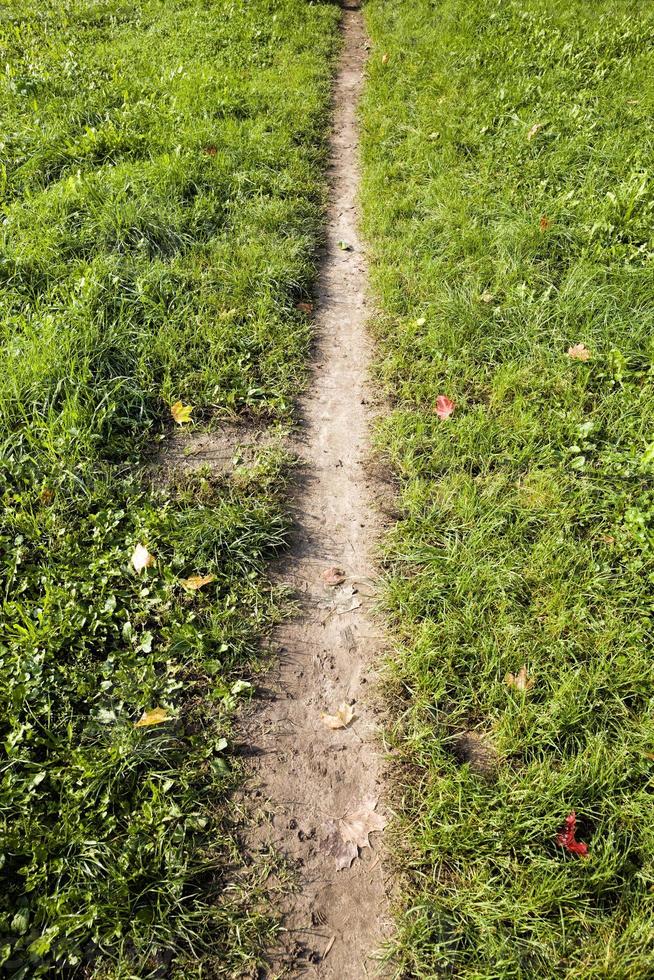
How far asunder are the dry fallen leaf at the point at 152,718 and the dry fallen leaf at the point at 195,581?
0.53m

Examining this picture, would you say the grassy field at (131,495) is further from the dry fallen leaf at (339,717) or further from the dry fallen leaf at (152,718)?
the dry fallen leaf at (339,717)

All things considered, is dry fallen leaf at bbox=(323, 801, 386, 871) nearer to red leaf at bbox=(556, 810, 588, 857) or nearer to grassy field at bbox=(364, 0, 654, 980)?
grassy field at bbox=(364, 0, 654, 980)

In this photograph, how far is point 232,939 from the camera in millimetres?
1790

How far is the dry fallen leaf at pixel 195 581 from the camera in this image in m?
2.57

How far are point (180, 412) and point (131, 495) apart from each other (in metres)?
0.62

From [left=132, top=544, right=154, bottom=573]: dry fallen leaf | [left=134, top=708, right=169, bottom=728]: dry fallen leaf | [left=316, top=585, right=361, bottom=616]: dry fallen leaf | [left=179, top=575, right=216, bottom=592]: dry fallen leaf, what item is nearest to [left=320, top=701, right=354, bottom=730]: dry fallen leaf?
[left=316, top=585, right=361, bottom=616]: dry fallen leaf

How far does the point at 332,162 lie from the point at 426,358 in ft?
9.84

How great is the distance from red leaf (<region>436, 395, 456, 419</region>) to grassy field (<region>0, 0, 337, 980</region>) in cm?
85

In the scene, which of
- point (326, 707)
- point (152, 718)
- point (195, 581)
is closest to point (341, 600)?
point (326, 707)

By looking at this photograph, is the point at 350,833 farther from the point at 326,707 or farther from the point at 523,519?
the point at 523,519

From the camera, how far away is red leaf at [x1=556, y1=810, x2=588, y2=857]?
1927mm

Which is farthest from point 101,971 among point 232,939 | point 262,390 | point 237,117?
point 237,117

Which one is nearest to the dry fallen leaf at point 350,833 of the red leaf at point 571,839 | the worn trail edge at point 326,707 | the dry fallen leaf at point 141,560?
the worn trail edge at point 326,707

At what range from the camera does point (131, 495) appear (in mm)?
2854
